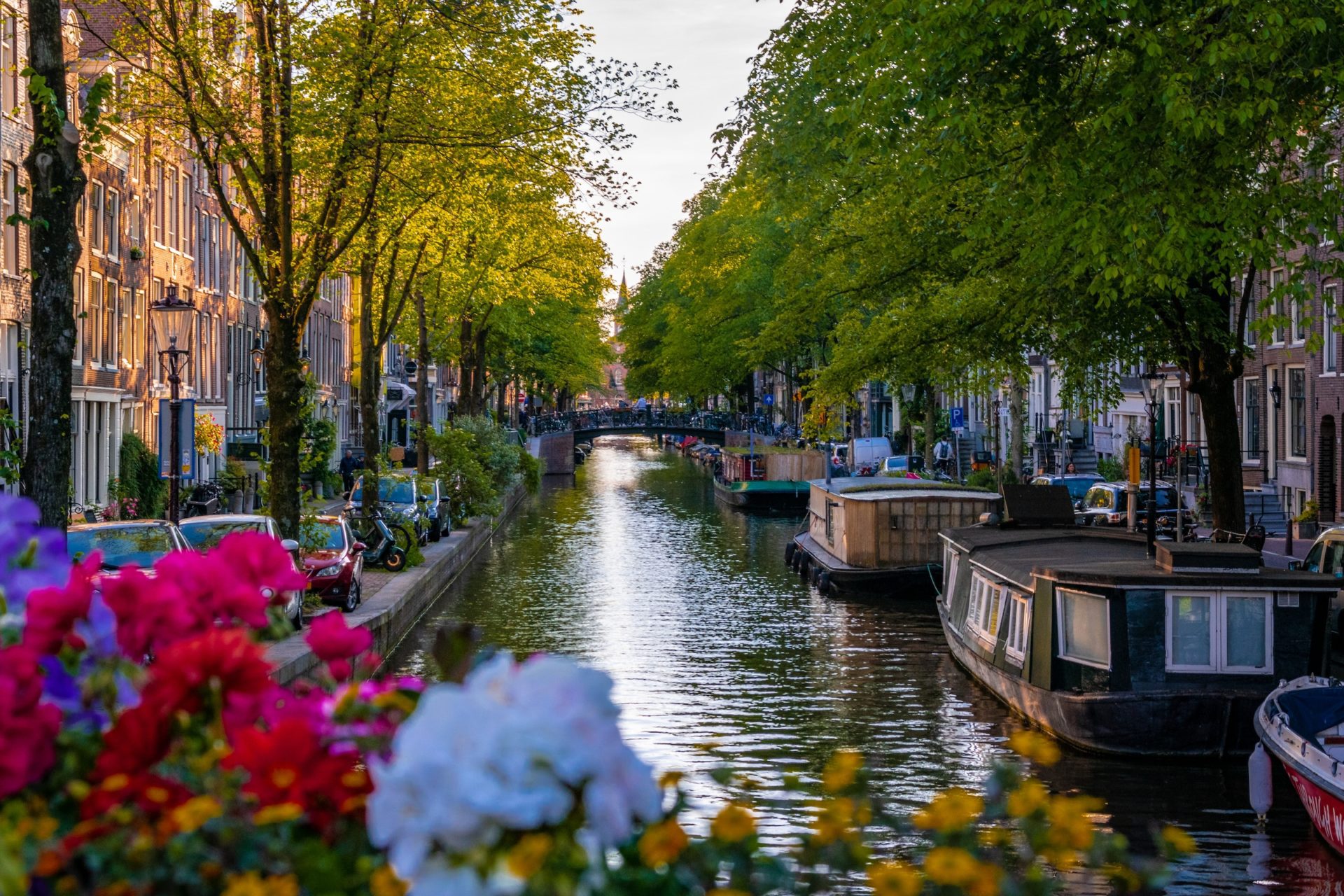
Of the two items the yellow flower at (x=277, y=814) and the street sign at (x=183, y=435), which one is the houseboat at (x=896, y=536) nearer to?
the street sign at (x=183, y=435)

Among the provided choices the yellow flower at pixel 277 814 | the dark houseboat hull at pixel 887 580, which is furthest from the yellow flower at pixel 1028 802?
the dark houseboat hull at pixel 887 580

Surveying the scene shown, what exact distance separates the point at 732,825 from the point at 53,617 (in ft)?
5.18

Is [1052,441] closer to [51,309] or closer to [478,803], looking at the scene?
[51,309]

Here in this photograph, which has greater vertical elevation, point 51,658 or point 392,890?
point 51,658

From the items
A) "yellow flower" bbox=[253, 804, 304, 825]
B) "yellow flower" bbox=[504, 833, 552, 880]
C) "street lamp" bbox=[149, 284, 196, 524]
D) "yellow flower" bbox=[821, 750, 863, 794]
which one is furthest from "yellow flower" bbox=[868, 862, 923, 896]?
"street lamp" bbox=[149, 284, 196, 524]

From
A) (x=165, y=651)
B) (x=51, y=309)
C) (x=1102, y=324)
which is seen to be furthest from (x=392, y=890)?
Answer: (x=1102, y=324)

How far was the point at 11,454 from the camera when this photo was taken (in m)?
15.1

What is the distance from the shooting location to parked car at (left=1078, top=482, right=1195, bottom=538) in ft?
117

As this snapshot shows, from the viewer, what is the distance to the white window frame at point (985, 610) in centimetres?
2154

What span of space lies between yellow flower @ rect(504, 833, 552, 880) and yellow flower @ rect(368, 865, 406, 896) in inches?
13.9

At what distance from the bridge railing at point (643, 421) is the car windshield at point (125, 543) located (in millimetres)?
75383

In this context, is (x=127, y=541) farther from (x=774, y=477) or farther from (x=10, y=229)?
(x=774, y=477)

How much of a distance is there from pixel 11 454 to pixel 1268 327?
11042mm

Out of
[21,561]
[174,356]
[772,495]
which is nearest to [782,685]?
[174,356]
